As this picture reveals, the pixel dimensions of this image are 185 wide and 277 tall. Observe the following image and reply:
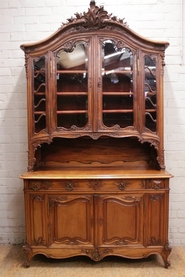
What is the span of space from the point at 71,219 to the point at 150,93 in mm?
1294

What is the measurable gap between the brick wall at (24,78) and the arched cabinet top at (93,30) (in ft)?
1.38

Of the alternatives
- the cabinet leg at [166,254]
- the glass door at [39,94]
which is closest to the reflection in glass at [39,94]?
the glass door at [39,94]

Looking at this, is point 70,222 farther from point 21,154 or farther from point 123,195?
point 21,154

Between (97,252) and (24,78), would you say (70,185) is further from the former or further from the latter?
(24,78)

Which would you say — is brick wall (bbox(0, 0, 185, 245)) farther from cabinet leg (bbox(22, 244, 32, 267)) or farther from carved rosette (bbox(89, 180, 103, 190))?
Answer: carved rosette (bbox(89, 180, 103, 190))

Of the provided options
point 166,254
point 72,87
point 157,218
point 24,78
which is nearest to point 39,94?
point 72,87

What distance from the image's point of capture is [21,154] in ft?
7.77

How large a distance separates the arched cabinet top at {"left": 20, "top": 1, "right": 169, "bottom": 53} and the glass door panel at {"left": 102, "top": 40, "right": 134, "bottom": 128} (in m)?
0.12

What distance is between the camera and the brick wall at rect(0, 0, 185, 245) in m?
2.26

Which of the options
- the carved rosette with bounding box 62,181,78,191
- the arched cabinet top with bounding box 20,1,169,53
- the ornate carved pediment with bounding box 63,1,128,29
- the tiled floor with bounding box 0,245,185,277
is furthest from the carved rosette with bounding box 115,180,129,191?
the ornate carved pediment with bounding box 63,1,128,29

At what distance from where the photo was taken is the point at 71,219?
1.92 meters

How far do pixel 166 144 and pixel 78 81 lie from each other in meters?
1.10

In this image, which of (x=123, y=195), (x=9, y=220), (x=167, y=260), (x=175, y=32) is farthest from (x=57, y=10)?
(x=167, y=260)

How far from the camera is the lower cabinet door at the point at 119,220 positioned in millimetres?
1897
